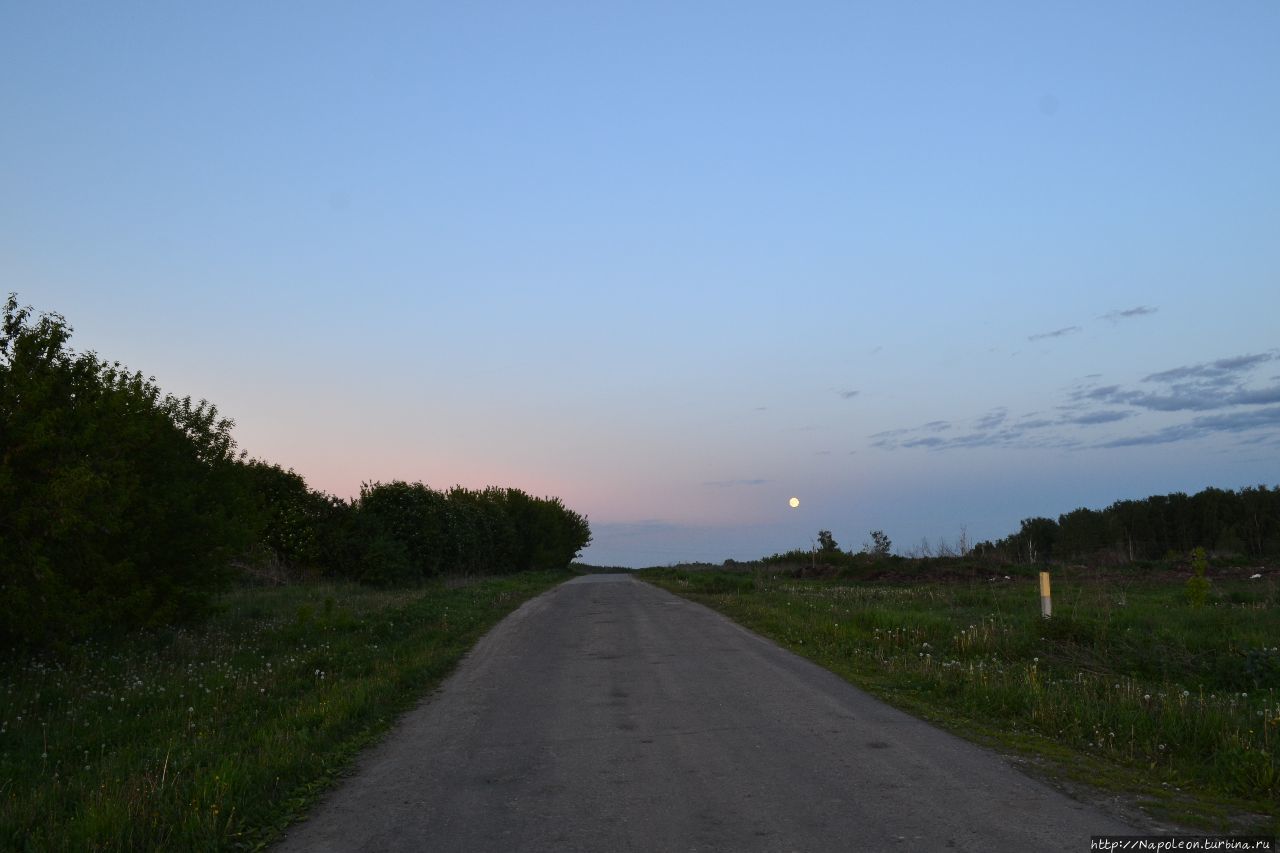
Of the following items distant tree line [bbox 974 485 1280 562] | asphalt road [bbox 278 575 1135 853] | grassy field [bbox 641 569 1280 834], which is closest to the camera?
asphalt road [bbox 278 575 1135 853]

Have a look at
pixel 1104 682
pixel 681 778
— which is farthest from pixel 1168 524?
pixel 681 778

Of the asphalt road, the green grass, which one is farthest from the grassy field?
the green grass

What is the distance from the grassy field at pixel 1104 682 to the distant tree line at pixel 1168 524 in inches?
2079

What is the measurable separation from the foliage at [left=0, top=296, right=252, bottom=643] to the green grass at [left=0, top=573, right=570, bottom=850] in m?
0.90

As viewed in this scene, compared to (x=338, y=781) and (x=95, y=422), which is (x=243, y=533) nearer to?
(x=95, y=422)

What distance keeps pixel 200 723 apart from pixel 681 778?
19.5ft

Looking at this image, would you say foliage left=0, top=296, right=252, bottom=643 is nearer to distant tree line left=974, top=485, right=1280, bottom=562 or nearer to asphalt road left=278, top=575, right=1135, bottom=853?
asphalt road left=278, top=575, right=1135, bottom=853

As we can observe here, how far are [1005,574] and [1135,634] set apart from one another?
28.9 metres

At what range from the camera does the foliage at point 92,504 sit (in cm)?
1221

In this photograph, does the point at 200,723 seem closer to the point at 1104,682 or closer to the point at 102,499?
the point at 102,499

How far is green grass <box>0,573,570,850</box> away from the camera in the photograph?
19.3 feet

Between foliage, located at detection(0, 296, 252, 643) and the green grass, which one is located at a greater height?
foliage, located at detection(0, 296, 252, 643)

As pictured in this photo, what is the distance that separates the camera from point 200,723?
373 inches

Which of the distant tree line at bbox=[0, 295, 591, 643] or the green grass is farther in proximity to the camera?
the distant tree line at bbox=[0, 295, 591, 643]
